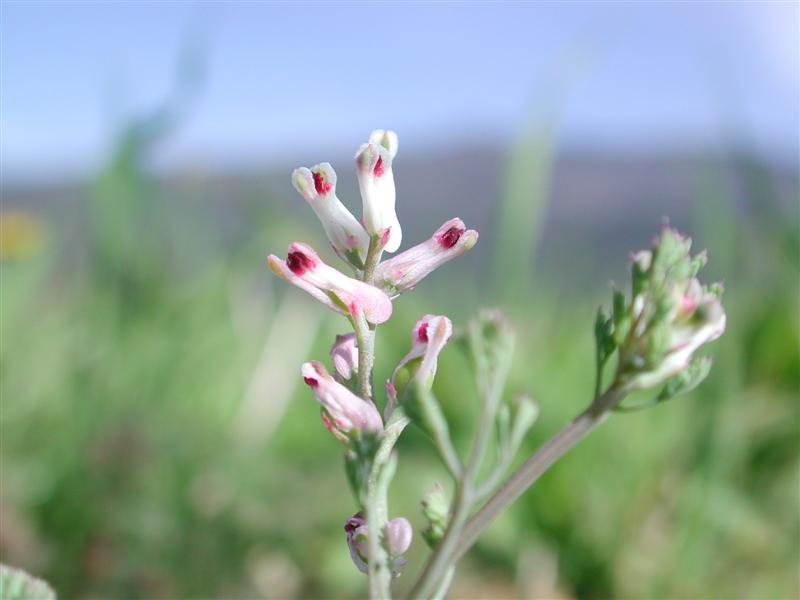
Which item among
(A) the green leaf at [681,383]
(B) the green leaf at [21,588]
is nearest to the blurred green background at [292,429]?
(B) the green leaf at [21,588]

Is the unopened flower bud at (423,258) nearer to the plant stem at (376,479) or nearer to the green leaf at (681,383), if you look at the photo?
the plant stem at (376,479)

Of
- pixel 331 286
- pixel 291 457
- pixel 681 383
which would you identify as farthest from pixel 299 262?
pixel 291 457

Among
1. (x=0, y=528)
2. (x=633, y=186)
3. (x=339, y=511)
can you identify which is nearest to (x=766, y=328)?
(x=339, y=511)

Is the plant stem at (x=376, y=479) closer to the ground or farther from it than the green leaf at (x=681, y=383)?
closer to the ground

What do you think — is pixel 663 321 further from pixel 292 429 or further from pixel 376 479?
pixel 292 429

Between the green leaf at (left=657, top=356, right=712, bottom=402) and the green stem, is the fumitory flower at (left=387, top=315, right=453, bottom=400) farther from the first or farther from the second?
the green leaf at (left=657, top=356, right=712, bottom=402)

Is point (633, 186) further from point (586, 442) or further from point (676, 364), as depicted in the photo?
point (676, 364)

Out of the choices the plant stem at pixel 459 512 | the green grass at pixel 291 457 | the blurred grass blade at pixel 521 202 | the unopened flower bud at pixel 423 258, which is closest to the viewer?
the plant stem at pixel 459 512
